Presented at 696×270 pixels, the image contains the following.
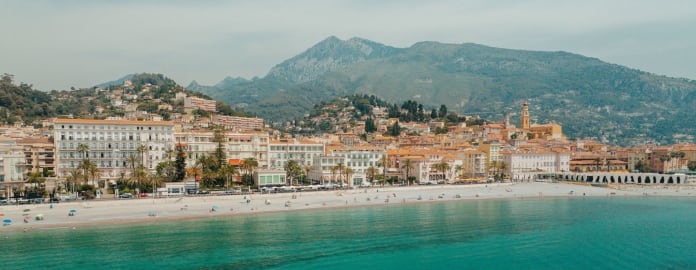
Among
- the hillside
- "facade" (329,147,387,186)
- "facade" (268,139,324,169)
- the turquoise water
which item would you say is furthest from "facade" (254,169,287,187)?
the hillside

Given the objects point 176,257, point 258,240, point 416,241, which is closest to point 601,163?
point 416,241

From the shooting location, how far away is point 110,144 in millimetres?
65000

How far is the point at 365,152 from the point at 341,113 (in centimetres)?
9577

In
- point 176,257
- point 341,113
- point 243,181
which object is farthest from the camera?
point 341,113

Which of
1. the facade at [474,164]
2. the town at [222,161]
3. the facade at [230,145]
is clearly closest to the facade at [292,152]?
the town at [222,161]

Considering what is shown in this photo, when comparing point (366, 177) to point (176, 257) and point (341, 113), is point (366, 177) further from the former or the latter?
point (341, 113)

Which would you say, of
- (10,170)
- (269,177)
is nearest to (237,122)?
(269,177)

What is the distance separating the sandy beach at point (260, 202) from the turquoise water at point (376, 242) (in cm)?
276

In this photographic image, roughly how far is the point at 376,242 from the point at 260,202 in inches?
890

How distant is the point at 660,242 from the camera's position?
128ft

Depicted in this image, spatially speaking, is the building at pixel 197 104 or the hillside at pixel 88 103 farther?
the building at pixel 197 104

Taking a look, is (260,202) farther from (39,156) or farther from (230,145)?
(39,156)

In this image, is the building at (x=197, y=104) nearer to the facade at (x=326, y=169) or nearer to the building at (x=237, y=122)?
the building at (x=237, y=122)

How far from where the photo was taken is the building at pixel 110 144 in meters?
62.6
